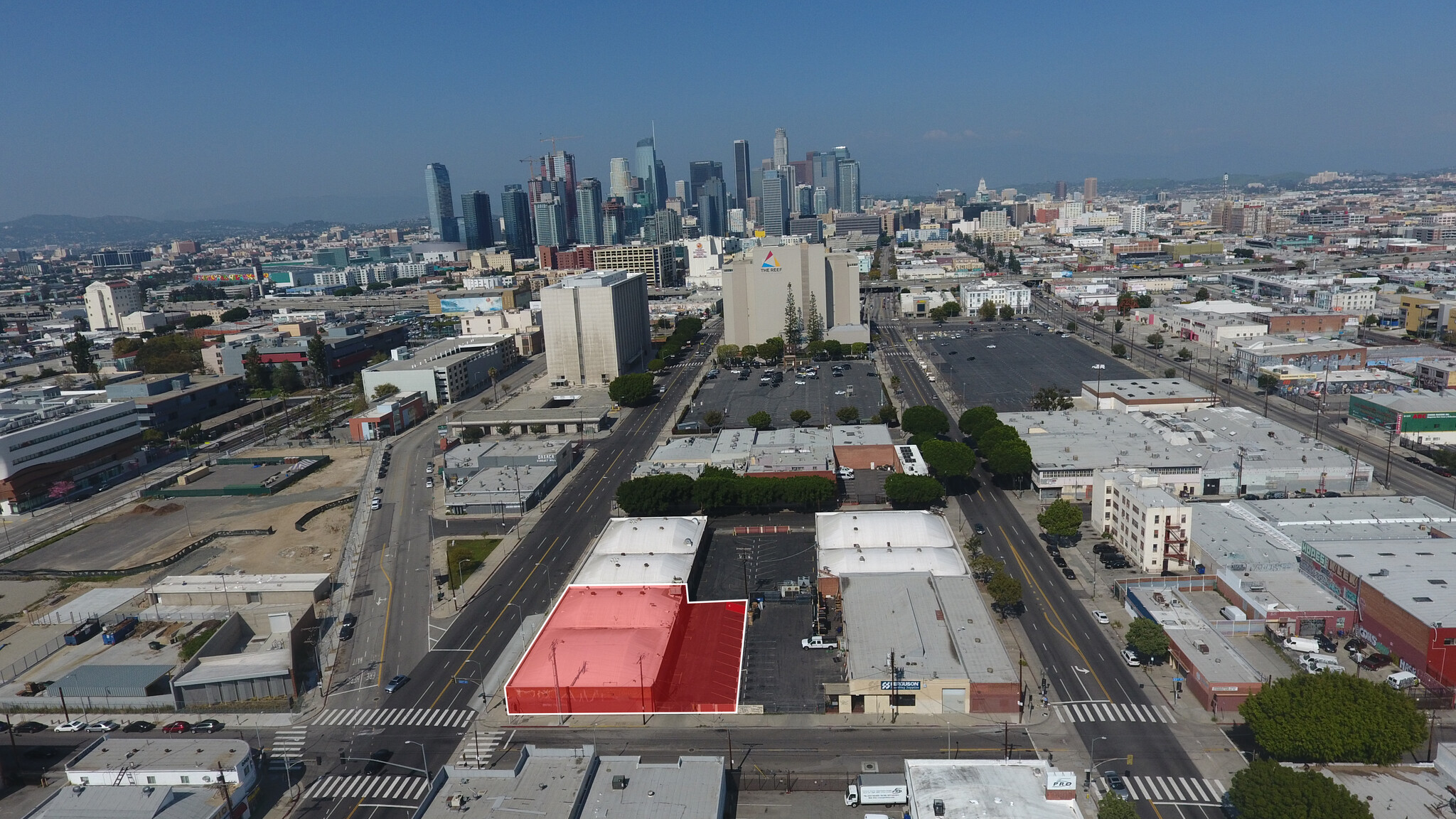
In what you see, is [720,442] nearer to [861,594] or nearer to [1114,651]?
[861,594]

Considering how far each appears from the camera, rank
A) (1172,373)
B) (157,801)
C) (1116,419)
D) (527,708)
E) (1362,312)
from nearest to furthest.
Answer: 1. (157,801)
2. (527,708)
3. (1116,419)
4. (1172,373)
5. (1362,312)

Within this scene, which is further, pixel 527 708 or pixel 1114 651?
pixel 1114 651

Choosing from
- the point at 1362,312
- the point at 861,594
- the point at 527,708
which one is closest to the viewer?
the point at 527,708

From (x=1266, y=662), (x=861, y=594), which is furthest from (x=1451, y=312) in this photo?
(x=861, y=594)

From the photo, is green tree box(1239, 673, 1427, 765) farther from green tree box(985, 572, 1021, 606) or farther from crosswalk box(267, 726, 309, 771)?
crosswalk box(267, 726, 309, 771)

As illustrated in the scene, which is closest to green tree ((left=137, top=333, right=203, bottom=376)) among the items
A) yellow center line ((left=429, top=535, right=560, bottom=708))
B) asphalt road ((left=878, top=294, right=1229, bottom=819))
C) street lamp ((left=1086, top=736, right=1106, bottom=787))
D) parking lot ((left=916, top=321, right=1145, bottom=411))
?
yellow center line ((left=429, top=535, right=560, bottom=708))

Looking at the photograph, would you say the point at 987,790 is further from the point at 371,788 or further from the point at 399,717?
the point at 399,717
